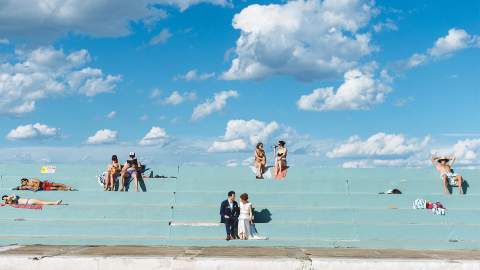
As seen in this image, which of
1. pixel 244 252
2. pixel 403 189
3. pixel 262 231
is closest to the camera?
pixel 244 252

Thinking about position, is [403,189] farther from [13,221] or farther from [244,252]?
[13,221]

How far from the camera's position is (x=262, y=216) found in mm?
16969

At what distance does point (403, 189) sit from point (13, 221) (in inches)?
465

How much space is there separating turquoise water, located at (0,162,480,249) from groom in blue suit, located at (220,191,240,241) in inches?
14.4

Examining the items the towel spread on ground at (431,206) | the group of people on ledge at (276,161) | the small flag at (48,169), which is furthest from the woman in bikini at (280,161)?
the small flag at (48,169)

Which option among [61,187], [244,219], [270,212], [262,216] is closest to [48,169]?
[61,187]

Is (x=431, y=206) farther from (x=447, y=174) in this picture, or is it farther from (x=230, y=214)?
(x=230, y=214)

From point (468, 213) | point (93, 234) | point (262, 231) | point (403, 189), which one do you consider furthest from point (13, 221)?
point (468, 213)

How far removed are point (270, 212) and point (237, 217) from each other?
1.38 metres

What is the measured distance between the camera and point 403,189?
18.0 metres

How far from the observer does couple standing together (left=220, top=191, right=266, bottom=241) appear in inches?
625

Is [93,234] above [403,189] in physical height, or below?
below

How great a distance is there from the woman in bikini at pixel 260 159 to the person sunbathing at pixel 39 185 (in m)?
5.85

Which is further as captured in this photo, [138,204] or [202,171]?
[202,171]
